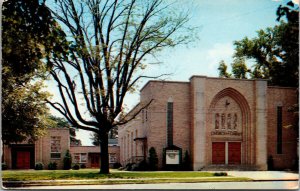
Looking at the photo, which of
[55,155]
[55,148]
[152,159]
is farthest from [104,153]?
[55,148]

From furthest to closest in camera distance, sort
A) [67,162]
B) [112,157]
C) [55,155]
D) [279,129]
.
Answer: [112,157] → [55,155] → [67,162] → [279,129]

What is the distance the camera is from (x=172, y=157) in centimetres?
2102

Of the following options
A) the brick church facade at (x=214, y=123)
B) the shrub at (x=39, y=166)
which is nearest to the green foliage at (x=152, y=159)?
the brick church facade at (x=214, y=123)

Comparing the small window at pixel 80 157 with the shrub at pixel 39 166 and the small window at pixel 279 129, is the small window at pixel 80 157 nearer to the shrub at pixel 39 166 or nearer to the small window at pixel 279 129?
the shrub at pixel 39 166

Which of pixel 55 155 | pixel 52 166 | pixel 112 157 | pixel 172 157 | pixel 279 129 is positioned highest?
pixel 279 129

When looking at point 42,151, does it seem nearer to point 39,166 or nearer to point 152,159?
point 39,166

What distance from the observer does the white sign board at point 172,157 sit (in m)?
21.0

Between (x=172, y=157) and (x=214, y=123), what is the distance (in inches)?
129

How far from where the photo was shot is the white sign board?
21.0 metres

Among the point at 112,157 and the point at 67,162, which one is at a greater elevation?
the point at 67,162

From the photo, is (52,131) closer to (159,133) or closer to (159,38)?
(159,133)

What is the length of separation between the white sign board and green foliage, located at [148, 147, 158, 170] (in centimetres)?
67

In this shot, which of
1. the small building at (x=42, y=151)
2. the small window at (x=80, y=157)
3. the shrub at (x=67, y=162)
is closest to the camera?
the small building at (x=42, y=151)

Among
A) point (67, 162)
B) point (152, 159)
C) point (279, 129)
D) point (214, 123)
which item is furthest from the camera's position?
point (67, 162)
